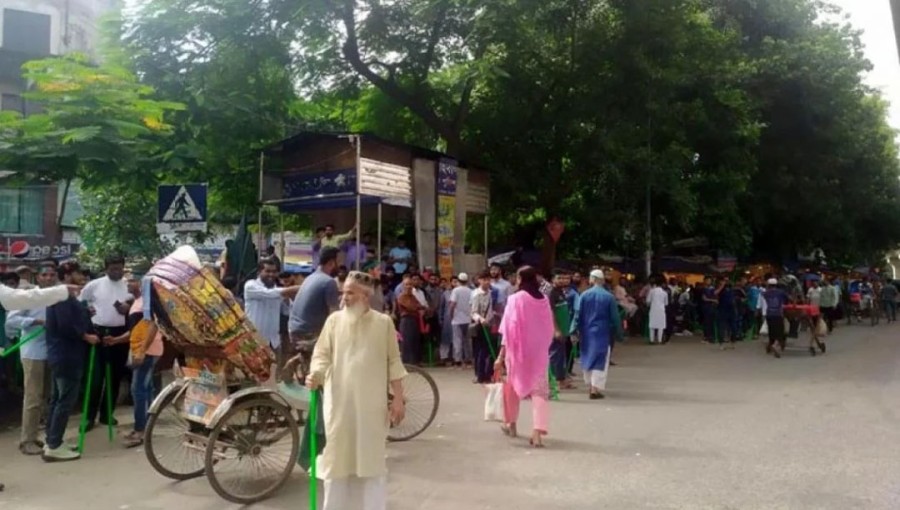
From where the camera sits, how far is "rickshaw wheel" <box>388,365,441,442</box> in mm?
8188

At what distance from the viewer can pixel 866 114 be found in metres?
34.2

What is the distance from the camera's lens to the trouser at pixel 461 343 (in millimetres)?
14484

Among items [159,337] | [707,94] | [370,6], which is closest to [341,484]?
[159,337]

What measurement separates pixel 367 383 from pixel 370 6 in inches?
568

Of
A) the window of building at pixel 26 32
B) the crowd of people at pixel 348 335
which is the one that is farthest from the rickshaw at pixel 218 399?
the window of building at pixel 26 32

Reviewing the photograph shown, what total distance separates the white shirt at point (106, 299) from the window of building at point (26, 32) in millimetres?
24207

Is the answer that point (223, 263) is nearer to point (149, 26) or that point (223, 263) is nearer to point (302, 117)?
point (149, 26)

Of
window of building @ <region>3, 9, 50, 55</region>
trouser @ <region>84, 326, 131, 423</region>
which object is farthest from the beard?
window of building @ <region>3, 9, 50, 55</region>

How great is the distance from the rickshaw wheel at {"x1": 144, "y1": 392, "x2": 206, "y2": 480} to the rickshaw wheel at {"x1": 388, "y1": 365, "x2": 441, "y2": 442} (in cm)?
203

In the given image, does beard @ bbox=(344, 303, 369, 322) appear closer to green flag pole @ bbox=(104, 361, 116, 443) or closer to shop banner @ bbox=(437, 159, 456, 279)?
green flag pole @ bbox=(104, 361, 116, 443)

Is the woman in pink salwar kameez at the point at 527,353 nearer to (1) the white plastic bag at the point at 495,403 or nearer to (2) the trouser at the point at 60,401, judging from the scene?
(1) the white plastic bag at the point at 495,403

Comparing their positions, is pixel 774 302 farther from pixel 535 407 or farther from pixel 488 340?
pixel 535 407

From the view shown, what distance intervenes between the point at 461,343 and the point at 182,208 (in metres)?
6.41

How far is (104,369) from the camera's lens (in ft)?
28.5
